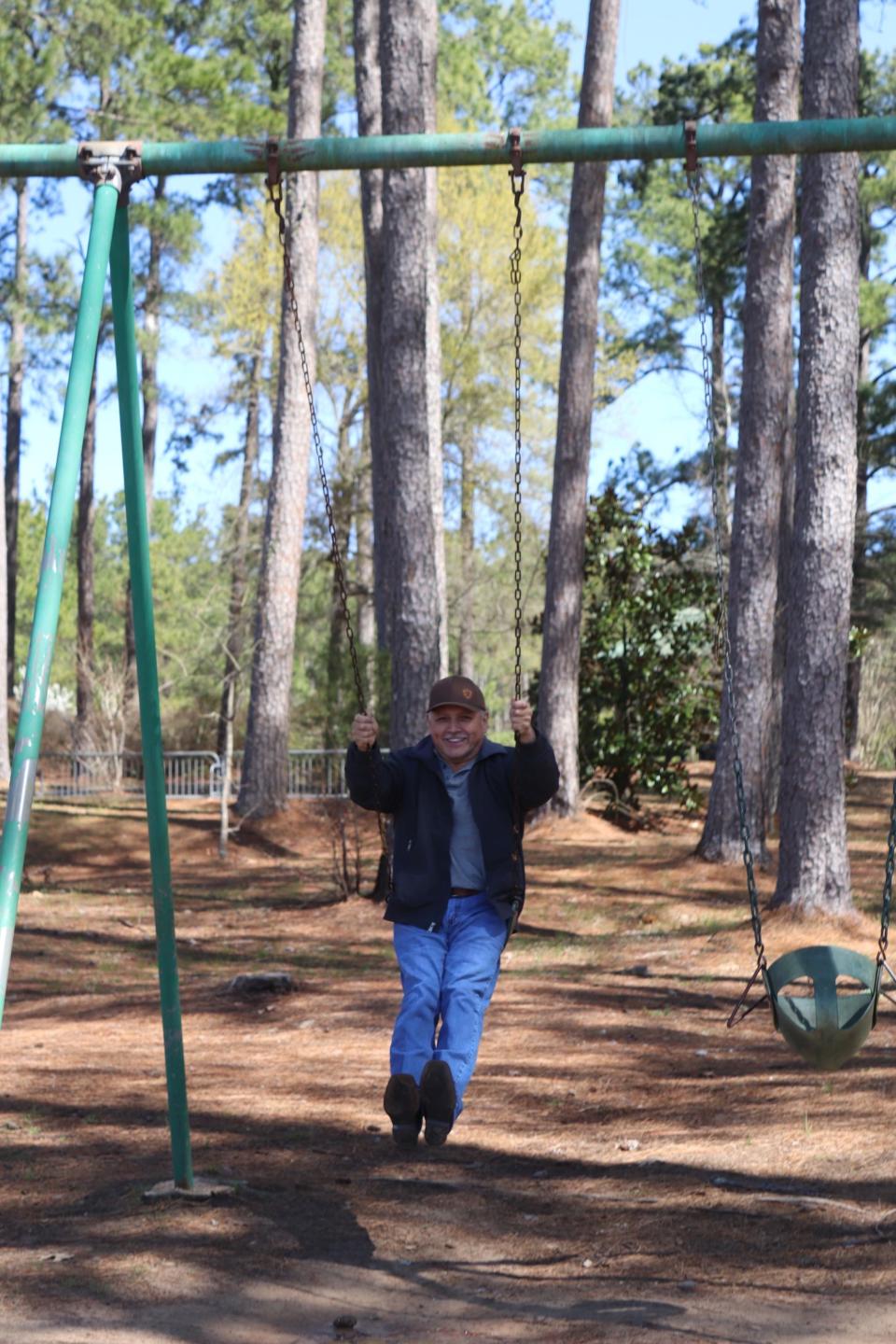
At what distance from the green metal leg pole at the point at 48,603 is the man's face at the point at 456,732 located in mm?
1427

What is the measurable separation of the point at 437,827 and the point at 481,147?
7.82 ft

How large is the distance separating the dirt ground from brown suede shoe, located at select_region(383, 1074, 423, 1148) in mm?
432

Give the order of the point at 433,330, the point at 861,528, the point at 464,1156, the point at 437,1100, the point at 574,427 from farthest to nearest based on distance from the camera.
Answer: the point at 861,528
the point at 574,427
the point at 433,330
the point at 464,1156
the point at 437,1100

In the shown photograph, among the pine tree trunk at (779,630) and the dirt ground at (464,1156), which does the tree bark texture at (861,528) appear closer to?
the pine tree trunk at (779,630)

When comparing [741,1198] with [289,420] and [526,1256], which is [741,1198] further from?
[289,420]

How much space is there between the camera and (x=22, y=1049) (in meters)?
8.74

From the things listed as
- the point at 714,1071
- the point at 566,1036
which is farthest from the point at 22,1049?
the point at 714,1071

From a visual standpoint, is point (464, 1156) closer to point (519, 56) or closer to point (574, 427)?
point (574, 427)

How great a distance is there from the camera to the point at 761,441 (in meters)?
13.3

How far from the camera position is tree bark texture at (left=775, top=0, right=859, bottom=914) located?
1073cm

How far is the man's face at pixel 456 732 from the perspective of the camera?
5535mm

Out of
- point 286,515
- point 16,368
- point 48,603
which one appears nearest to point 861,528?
point 286,515

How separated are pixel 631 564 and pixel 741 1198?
13.5 meters

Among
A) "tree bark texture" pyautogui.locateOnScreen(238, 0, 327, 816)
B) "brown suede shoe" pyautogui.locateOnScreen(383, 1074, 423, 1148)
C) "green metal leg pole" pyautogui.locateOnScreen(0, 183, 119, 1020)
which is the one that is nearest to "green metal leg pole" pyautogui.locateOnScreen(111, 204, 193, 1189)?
"green metal leg pole" pyautogui.locateOnScreen(0, 183, 119, 1020)
